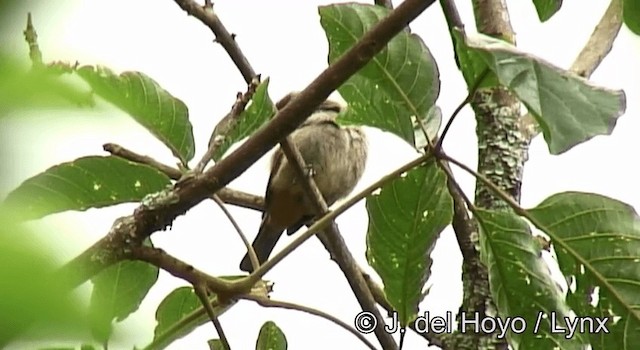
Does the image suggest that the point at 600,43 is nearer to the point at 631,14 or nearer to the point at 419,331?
the point at 419,331

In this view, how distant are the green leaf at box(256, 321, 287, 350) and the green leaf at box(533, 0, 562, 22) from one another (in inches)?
23.8

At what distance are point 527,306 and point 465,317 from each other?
388 mm

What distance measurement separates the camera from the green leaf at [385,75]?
3.02 feet

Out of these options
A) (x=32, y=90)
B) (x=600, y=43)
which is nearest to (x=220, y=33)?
(x=32, y=90)

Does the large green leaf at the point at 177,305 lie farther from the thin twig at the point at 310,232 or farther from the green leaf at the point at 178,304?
the thin twig at the point at 310,232

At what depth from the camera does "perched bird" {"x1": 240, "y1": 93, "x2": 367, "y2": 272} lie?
10.2ft

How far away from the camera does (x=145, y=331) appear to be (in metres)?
0.16

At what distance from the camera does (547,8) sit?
871 millimetres

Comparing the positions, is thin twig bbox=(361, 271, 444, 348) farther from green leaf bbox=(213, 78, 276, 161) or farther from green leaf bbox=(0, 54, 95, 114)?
green leaf bbox=(0, 54, 95, 114)

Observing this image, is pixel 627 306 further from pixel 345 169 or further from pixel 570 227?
pixel 345 169

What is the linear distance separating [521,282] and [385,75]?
31 cm

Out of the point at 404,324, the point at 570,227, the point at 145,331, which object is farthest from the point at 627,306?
the point at 145,331

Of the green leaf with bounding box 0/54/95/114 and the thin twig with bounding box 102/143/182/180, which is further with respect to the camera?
the thin twig with bounding box 102/143/182/180

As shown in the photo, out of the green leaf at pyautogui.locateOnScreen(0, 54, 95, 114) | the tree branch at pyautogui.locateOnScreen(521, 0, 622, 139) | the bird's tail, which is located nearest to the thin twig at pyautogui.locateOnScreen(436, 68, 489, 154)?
the green leaf at pyautogui.locateOnScreen(0, 54, 95, 114)
